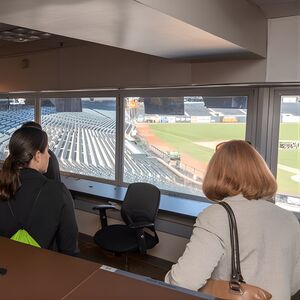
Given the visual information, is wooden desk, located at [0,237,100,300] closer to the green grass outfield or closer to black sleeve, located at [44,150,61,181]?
black sleeve, located at [44,150,61,181]

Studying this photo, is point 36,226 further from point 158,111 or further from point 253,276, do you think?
point 158,111

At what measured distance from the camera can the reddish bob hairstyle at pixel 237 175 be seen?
1.26 meters

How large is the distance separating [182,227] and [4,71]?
11.9ft

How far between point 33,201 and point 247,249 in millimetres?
873

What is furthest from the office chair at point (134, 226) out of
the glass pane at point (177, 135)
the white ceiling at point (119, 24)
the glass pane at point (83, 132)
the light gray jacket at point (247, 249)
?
the light gray jacket at point (247, 249)

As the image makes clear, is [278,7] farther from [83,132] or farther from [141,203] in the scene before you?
[83,132]

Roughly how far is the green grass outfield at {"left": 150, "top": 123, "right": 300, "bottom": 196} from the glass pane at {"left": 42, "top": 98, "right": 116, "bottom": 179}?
28.4 inches

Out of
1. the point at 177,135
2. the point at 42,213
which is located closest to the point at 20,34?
the point at 177,135

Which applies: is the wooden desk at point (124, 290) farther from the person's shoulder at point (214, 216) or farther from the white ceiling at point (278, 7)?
the white ceiling at point (278, 7)

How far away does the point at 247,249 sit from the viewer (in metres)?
1.19

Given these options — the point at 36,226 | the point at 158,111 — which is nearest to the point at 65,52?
the point at 158,111

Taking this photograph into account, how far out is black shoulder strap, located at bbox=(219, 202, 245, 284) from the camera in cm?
116

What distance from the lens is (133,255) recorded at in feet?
12.3

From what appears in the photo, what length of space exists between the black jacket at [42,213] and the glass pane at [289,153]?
2.30 meters
